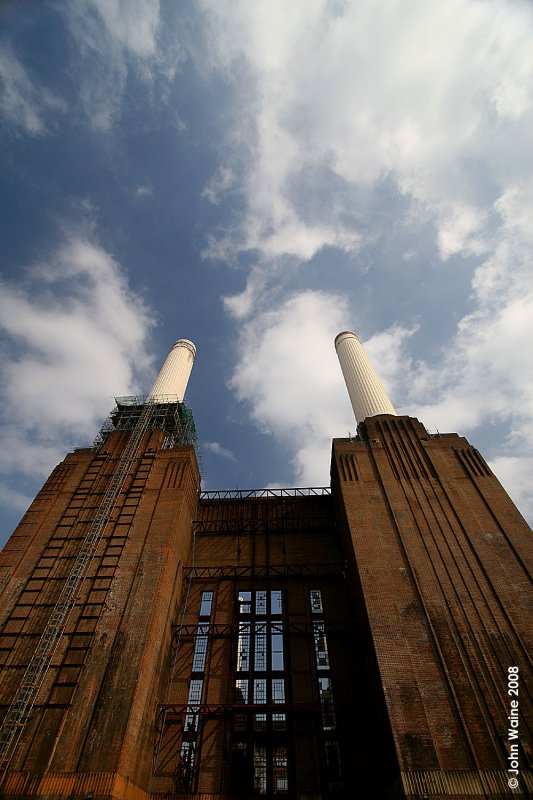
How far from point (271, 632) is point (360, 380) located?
25.6 metres

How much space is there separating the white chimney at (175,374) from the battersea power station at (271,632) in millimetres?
6991

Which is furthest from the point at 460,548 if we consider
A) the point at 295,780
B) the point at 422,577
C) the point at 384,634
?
the point at 295,780

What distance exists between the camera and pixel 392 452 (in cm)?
3284

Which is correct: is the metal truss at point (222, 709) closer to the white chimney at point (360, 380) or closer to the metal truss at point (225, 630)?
the metal truss at point (225, 630)

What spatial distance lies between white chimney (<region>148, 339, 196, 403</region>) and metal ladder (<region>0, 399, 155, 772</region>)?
32.7ft

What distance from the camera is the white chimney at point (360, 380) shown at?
40156 mm

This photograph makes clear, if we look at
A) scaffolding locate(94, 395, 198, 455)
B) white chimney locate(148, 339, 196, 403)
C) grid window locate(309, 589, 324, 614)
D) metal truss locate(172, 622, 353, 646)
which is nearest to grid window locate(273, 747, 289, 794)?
metal truss locate(172, 622, 353, 646)

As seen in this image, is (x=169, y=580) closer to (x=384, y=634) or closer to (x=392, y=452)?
(x=384, y=634)

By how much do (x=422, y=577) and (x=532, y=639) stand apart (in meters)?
5.63

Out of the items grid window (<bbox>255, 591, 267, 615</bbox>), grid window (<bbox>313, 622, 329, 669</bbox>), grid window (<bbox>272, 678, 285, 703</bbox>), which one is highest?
grid window (<bbox>255, 591, 267, 615</bbox>)

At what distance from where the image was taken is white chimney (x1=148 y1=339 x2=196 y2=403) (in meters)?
42.2

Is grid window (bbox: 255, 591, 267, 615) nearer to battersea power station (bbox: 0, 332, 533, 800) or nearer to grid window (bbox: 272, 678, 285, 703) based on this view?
battersea power station (bbox: 0, 332, 533, 800)

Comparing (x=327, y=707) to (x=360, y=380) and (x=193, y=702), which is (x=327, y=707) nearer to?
(x=193, y=702)

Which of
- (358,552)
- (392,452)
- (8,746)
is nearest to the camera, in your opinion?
(8,746)
